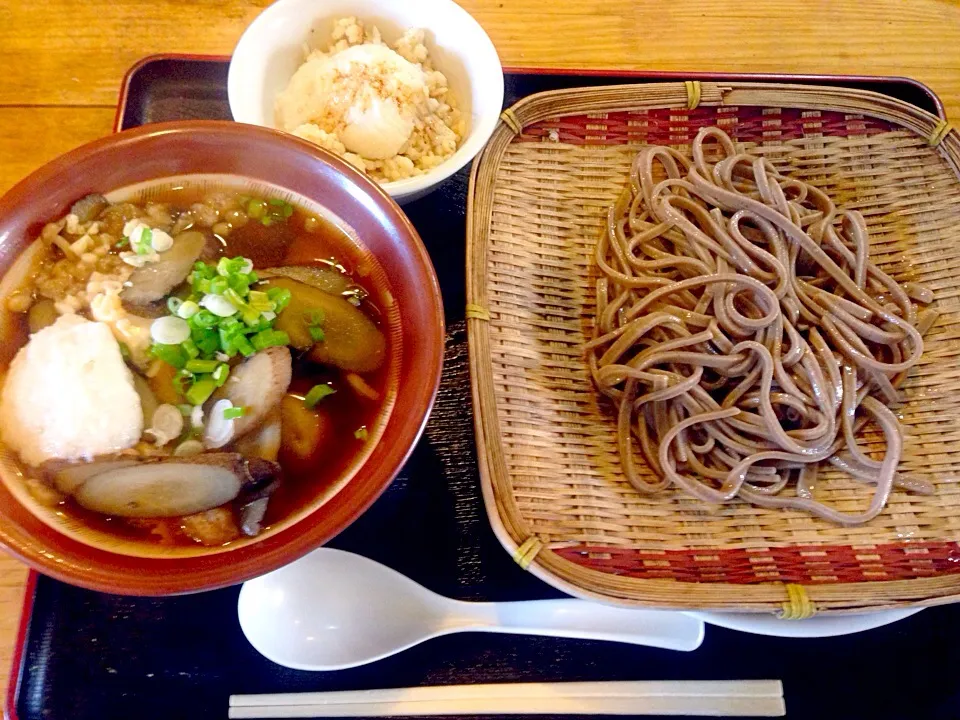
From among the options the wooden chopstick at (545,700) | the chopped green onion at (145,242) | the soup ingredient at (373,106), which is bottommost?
the wooden chopstick at (545,700)

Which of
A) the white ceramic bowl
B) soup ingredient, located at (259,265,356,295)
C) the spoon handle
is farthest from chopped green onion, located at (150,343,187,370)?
the spoon handle

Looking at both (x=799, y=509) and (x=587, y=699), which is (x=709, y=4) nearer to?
(x=799, y=509)

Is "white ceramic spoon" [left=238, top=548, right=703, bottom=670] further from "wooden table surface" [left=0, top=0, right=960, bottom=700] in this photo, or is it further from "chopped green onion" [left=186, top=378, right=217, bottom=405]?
"wooden table surface" [left=0, top=0, right=960, bottom=700]

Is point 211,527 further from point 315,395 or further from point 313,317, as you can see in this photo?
point 313,317

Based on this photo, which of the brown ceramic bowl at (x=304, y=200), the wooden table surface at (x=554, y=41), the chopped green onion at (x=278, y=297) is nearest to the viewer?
the brown ceramic bowl at (x=304, y=200)

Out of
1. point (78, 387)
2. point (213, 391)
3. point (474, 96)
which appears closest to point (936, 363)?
point (474, 96)

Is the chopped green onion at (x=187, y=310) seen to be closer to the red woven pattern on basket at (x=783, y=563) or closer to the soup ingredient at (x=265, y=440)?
the soup ingredient at (x=265, y=440)

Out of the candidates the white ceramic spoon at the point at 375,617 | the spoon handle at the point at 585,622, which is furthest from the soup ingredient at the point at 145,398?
the spoon handle at the point at 585,622
